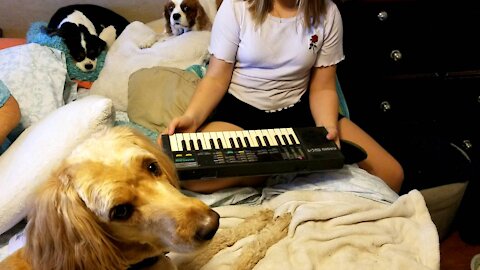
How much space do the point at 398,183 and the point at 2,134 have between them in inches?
52.2

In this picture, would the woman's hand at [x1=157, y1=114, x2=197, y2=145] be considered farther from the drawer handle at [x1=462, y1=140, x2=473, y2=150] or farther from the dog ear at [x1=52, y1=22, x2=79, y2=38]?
the drawer handle at [x1=462, y1=140, x2=473, y2=150]

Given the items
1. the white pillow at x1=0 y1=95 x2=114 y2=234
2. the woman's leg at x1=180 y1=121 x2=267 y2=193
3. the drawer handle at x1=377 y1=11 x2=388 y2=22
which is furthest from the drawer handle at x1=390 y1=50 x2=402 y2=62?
the white pillow at x1=0 y1=95 x2=114 y2=234

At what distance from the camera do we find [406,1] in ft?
5.86

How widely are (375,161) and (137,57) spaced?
1.10 meters

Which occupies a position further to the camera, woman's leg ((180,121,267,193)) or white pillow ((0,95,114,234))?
woman's leg ((180,121,267,193))

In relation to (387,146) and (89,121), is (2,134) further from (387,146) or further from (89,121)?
(387,146)

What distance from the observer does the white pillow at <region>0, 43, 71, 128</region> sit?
4.90ft

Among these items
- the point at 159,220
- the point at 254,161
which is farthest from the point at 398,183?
the point at 159,220

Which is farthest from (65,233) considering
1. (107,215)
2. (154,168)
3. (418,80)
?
(418,80)

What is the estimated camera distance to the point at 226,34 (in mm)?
1500

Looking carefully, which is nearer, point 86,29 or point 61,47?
point 61,47

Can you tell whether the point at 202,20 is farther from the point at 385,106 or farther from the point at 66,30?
the point at 385,106

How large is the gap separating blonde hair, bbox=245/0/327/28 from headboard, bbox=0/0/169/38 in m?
1.00

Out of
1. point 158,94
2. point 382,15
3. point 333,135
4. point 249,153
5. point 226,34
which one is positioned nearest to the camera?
point 249,153
